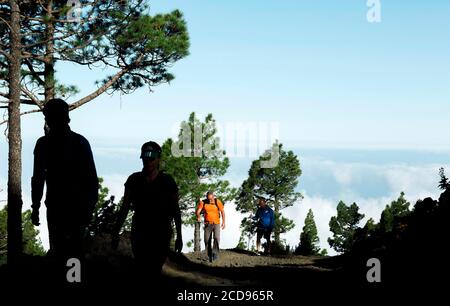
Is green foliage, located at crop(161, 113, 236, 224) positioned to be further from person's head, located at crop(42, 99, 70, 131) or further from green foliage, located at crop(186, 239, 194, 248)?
person's head, located at crop(42, 99, 70, 131)

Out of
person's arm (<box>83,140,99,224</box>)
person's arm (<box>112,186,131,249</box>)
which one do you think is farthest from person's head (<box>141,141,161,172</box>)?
person's arm (<box>83,140,99,224</box>)

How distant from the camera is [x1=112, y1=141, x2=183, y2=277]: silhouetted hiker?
5910mm

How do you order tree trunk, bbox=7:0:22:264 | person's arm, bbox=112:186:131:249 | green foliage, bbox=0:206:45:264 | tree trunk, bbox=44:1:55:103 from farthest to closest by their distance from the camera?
green foliage, bbox=0:206:45:264 → tree trunk, bbox=44:1:55:103 → tree trunk, bbox=7:0:22:264 → person's arm, bbox=112:186:131:249

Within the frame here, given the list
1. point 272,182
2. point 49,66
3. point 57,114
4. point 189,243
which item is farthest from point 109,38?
point 272,182

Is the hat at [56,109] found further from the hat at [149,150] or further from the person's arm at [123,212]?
the person's arm at [123,212]

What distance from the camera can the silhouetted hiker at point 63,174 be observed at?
5.88 m

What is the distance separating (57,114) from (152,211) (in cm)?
133

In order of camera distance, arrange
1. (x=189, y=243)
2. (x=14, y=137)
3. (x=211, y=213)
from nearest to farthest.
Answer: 1. (x=211, y=213)
2. (x=14, y=137)
3. (x=189, y=243)

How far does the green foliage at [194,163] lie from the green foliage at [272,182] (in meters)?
10.8

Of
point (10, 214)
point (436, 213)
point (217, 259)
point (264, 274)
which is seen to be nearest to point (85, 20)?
point (10, 214)

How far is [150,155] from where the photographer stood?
5.90 meters

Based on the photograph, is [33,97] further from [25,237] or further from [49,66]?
[25,237]

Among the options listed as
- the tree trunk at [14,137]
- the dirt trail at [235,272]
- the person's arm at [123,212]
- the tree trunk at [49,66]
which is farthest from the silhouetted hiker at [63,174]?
the tree trunk at [49,66]
